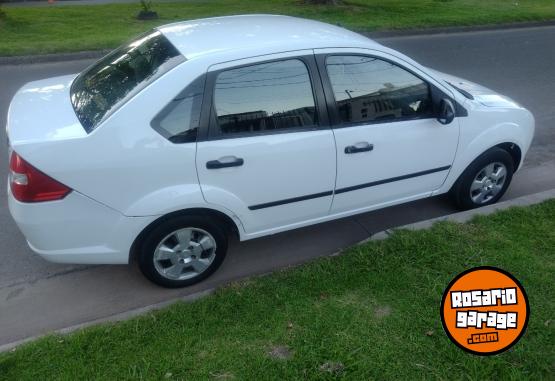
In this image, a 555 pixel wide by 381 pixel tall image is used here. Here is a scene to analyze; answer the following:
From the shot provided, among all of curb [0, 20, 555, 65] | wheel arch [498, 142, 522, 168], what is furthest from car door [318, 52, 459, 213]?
curb [0, 20, 555, 65]

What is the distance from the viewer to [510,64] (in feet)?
31.4

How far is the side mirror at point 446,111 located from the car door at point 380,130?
0.06m

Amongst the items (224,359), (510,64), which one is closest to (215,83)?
(224,359)

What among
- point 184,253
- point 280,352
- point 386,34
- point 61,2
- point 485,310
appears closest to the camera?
point 485,310

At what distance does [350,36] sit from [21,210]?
2.53 meters

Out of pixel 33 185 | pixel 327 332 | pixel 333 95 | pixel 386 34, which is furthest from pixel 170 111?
pixel 386 34

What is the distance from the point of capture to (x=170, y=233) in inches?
127

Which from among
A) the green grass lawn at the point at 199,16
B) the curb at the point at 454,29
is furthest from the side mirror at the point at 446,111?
the curb at the point at 454,29

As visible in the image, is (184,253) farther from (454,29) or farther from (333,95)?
(454,29)

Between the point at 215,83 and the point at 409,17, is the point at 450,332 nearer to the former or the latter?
the point at 215,83

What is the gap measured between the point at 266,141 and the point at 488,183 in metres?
2.28

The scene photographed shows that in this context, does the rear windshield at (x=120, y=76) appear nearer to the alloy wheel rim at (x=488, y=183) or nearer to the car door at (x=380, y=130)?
the car door at (x=380, y=130)

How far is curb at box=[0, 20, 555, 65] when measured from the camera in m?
8.93

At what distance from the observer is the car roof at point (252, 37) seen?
3234mm
